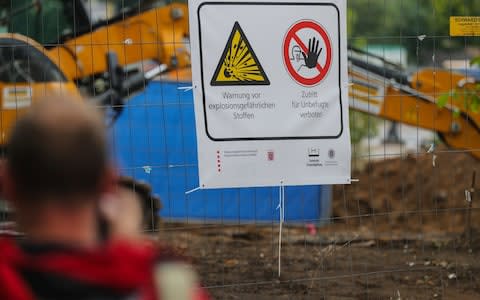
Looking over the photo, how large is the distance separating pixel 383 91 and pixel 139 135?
8.41 ft

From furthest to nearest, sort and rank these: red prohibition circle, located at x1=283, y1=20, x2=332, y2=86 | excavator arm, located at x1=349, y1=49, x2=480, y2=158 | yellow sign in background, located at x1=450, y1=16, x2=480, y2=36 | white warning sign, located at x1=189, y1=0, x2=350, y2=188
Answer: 1. excavator arm, located at x1=349, y1=49, x2=480, y2=158
2. yellow sign in background, located at x1=450, y1=16, x2=480, y2=36
3. red prohibition circle, located at x1=283, y1=20, x2=332, y2=86
4. white warning sign, located at x1=189, y1=0, x2=350, y2=188

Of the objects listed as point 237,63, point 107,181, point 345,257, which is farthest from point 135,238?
point 345,257

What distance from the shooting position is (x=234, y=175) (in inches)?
244

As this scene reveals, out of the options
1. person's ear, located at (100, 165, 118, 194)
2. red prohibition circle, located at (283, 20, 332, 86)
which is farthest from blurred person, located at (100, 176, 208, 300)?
red prohibition circle, located at (283, 20, 332, 86)

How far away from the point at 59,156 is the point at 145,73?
723 centimetres

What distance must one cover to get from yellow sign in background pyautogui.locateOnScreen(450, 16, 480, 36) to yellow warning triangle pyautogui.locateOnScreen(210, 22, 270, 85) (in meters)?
1.78

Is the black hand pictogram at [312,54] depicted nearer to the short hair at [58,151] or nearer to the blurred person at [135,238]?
the blurred person at [135,238]

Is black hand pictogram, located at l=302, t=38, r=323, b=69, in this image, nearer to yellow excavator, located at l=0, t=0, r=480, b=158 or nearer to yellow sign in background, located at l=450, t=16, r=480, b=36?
yellow sign in background, located at l=450, t=16, r=480, b=36

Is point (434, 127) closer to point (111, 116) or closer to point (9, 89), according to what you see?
point (111, 116)

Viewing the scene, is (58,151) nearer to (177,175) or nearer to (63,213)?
(63,213)

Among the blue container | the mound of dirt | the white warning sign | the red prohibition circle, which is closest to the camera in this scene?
the white warning sign

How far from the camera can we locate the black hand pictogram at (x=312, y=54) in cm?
635

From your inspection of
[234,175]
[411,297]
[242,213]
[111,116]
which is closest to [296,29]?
[234,175]

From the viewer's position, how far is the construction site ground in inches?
276
